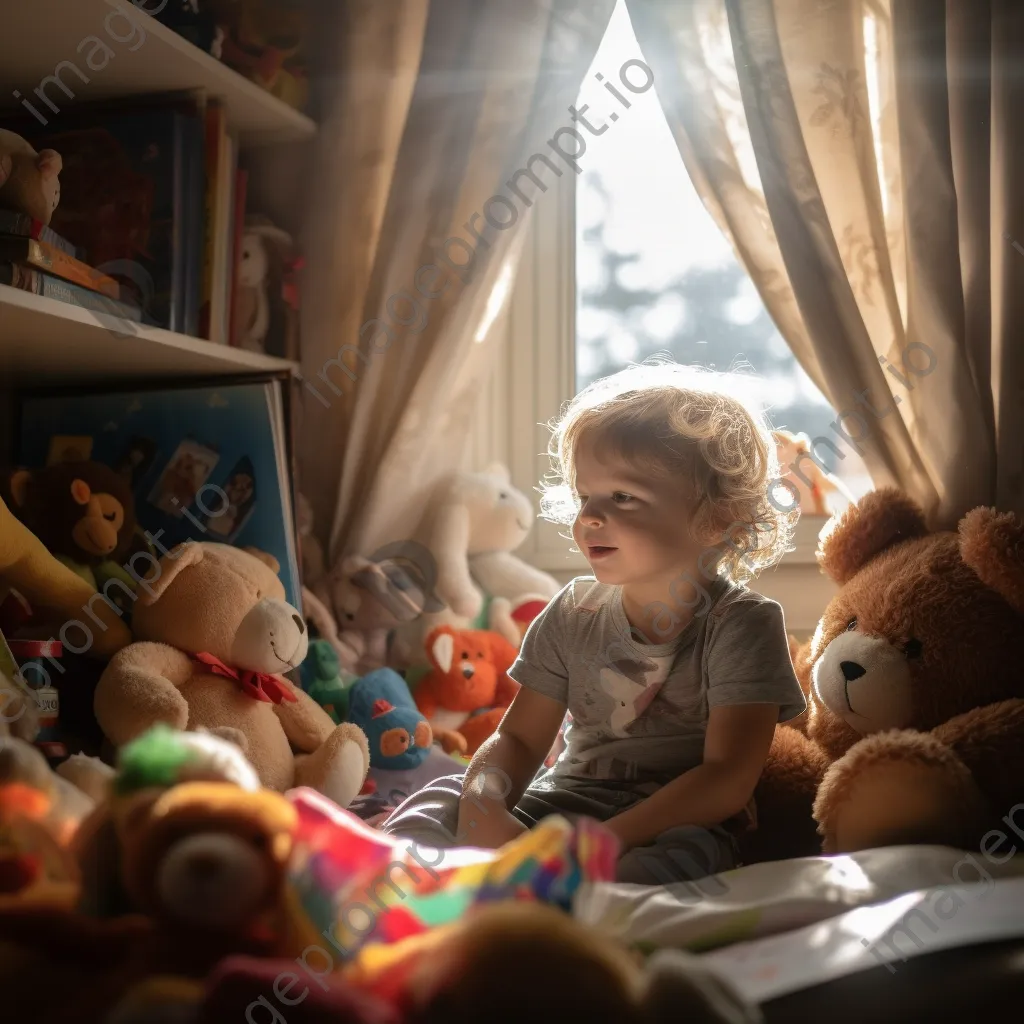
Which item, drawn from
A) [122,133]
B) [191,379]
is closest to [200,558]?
[191,379]

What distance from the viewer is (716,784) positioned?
3.15ft

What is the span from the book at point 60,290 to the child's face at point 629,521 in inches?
22.2

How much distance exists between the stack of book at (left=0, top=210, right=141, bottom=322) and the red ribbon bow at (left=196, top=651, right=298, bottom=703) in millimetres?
405

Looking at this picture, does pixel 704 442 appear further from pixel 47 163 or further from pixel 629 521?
pixel 47 163

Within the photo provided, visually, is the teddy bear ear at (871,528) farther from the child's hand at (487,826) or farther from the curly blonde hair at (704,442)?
the child's hand at (487,826)

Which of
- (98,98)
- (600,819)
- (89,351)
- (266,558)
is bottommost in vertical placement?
(600,819)

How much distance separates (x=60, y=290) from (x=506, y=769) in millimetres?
689

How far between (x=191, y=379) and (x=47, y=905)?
3.20 ft

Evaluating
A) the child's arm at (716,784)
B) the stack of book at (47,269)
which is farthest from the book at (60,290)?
the child's arm at (716,784)

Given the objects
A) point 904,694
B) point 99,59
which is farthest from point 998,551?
point 99,59

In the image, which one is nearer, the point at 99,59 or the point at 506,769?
the point at 506,769

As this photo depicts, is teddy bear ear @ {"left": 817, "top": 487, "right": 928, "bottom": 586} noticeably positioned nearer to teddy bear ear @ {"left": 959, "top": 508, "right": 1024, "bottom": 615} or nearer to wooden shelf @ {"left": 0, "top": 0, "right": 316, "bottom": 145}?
teddy bear ear @ {"left": 959, "top": 508, "right": 1024, "bottom": 615}

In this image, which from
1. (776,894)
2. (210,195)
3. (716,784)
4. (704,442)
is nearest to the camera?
(776,894)

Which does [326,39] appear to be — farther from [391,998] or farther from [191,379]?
[391,998]
